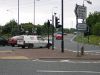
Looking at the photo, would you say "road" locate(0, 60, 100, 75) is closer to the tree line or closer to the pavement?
the pavement

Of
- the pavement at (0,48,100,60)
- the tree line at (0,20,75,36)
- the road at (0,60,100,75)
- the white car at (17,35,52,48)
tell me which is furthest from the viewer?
the tree line at (0,20,75,36)

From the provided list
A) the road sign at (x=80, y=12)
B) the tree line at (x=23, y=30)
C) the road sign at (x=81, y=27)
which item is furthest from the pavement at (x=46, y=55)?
the tree line at (x=23, y=30)

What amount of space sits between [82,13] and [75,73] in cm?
1768

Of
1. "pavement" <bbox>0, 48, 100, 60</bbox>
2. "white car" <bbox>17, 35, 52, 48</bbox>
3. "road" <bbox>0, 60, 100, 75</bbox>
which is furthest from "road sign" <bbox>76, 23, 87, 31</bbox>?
"white car" <bbox>17, 35, 52, 48</bbox>

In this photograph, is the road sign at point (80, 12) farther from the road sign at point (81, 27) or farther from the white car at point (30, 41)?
the white car at point (30, 41)

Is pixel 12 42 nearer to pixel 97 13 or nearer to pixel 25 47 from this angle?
pixel 25 47

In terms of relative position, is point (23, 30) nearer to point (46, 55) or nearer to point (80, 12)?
point (80, 12)

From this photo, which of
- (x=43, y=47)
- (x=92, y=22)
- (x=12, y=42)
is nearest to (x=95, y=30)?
(x=92, y=22)

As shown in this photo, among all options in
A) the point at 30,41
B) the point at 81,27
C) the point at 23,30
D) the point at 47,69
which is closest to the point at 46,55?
the point at 81,27

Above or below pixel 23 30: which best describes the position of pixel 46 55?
below

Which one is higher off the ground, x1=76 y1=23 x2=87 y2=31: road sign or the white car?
x1=76 y1=23 x2=87 y2=31: road sign

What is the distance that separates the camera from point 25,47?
52.1m

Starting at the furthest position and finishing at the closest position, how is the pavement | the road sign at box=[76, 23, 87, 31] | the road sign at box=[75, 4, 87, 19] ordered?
the road sign at box=[76, 23, 87, 31]
the road sign at box=[75, 4, 87, 19]
the pavement

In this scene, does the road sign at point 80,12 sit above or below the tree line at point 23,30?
above
